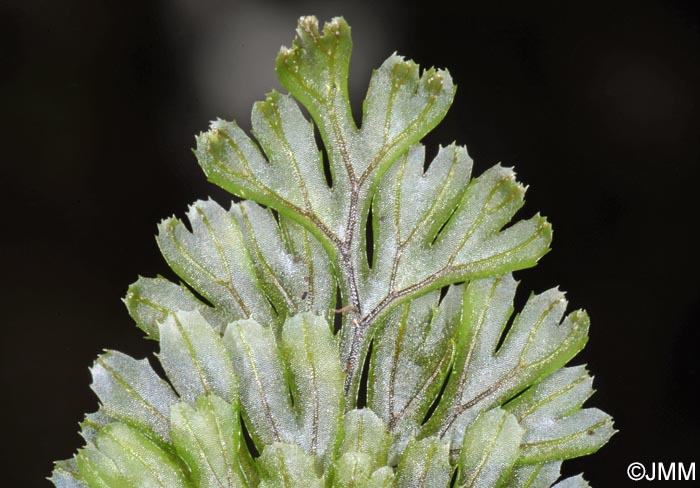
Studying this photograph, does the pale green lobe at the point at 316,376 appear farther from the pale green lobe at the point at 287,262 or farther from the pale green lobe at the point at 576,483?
the pale green lobe at the point at 576,483

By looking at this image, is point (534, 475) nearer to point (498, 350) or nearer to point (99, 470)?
point (498, 350)

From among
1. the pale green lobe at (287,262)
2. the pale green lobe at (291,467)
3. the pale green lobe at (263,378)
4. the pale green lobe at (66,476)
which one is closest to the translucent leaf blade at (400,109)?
the pale green lobe at (287,262)

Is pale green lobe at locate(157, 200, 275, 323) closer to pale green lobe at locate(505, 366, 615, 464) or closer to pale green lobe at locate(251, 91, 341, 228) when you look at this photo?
pale green lobe at locate(251, 91, 341, 228)

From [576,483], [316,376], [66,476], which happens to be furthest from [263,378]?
[576,483]

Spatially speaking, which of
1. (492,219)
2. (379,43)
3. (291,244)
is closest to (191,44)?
(379,43)

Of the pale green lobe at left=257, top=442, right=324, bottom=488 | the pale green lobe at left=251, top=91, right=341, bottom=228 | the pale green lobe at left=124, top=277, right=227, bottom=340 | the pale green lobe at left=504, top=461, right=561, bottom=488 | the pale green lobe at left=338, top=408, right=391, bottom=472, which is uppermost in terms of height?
the pale green lobe at left=251, top=91, right=341, bottom=228

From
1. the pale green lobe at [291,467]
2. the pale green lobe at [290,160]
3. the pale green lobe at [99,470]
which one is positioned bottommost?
the pale green lobe at [291,467]

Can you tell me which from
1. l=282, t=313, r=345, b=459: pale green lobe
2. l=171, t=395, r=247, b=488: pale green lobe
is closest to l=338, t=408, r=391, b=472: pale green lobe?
l=282, t=313, r=345, b=459: pale green lobe
